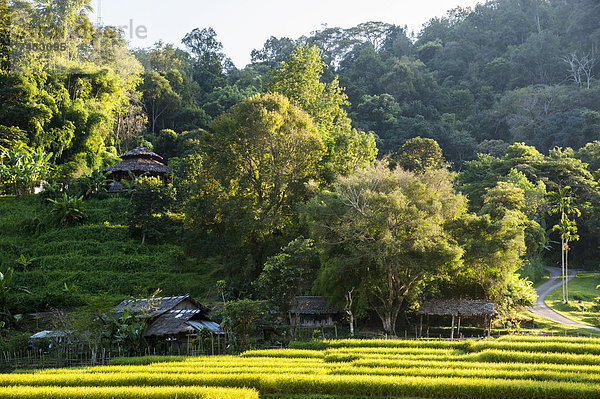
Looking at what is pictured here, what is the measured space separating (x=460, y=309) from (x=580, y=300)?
16.3 metres

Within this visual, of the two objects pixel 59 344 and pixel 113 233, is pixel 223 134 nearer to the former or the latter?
pixel 113 233

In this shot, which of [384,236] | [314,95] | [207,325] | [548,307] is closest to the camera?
[207,325]

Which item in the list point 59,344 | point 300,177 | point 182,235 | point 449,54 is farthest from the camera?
point 449,54

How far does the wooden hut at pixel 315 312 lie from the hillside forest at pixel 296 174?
1161mm

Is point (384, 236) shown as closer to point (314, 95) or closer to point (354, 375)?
point (354, 375)

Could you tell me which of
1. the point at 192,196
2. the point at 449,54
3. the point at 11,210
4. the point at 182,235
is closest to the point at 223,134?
the point at 192,196

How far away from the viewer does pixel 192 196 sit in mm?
39062

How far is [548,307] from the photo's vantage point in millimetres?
38094

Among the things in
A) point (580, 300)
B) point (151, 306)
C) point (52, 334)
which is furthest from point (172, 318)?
point (580, 300)

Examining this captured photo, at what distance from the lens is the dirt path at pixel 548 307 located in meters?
33.4

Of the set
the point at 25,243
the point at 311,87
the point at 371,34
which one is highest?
the point at 371,34

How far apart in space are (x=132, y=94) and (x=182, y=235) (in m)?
37.8

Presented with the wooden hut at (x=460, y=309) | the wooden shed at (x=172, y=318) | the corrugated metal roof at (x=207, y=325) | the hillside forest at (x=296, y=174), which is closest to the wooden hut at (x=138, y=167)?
the hillside forest at (x=296, y=174)

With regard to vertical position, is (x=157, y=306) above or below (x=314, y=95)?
below
